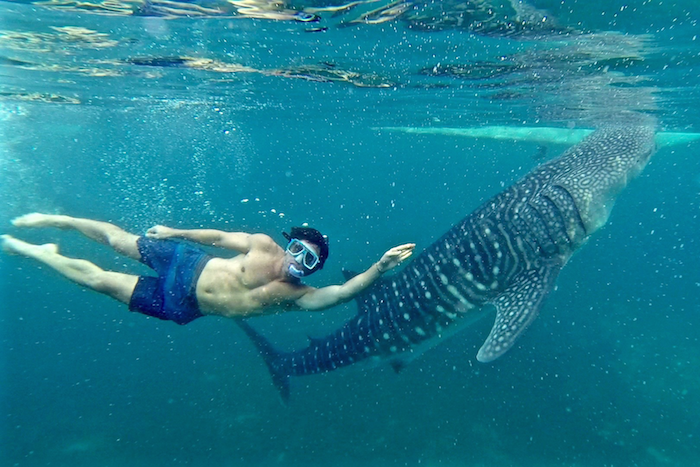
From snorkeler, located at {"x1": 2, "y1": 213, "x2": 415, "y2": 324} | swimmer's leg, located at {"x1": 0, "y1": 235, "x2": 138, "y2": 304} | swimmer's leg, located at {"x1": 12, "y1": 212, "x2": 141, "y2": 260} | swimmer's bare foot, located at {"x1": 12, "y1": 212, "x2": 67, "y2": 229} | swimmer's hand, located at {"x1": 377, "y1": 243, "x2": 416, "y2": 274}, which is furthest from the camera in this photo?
swimmer's bare foot, located at {"x1": 12, "y1": 212, "x2": 67, "y2": 229}

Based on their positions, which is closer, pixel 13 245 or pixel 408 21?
pixel 13 245

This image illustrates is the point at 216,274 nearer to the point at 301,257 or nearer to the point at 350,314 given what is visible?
the point at 301,257

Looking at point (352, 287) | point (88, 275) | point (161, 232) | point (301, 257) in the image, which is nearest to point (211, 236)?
point (161, 232)

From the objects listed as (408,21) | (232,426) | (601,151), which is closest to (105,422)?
→ (232,426)

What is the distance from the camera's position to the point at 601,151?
846 centimetres

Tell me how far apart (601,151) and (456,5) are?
165 inches

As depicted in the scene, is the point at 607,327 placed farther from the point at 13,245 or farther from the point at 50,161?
the point at 50,161

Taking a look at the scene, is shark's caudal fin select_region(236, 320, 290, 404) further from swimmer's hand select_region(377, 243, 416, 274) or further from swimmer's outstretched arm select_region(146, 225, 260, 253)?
swimmer's hand select_region(377, 243, 416, 274)

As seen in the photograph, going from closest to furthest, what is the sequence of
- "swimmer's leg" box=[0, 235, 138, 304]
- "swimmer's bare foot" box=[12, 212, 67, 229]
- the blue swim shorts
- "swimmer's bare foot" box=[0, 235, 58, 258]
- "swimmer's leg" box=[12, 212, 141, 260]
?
1. the blue swim shorts
2. "swimmer's leg" box=[0, 235, 138, 304]
3. "swimmer's bare foot" box=[0, 235, 58, 258]
4. "swimmer's leg" box=[12, 212, 141, 260]
5. "swimmer's bare foot" box=[12, 212, 67, 229]

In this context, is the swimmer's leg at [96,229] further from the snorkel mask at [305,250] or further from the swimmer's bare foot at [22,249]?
the snorkel mask at [305,250]

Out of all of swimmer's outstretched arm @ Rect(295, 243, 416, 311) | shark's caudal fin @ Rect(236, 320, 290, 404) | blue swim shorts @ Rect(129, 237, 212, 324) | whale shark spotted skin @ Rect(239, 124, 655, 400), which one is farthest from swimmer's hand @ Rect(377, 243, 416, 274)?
shark's caudal fin @ Rect(236, 320, 290, 404)

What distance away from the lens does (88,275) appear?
6301mm

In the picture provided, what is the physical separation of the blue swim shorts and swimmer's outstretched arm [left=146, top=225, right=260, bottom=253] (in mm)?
286

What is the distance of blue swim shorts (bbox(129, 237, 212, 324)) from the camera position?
19.9 feet
